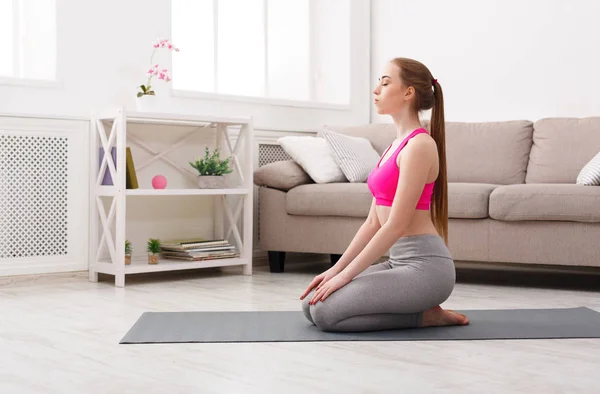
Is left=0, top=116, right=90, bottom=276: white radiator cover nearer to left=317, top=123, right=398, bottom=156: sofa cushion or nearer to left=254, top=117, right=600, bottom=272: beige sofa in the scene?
left=254, top=117, right=600, bottom=272: beige sofa

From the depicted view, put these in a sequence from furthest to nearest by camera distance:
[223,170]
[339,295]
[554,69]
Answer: [554,69] < [223,170] < [339,295]

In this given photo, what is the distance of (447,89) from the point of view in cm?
541

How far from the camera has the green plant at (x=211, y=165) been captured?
14.7ft

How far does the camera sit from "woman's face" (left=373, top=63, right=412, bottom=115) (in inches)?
109

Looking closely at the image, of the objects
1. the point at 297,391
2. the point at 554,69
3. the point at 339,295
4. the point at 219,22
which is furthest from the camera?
the point at 219,22

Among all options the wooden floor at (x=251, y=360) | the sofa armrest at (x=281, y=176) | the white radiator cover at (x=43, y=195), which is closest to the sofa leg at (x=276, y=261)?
the sofa armrest at (x=281, y=176)

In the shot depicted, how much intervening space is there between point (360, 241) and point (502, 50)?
275cm

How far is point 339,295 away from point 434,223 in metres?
0.42

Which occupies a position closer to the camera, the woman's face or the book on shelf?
the woman's face

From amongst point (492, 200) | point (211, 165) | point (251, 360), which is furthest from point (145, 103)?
point (251, 360)

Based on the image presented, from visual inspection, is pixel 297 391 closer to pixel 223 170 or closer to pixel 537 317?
pixel 537 317

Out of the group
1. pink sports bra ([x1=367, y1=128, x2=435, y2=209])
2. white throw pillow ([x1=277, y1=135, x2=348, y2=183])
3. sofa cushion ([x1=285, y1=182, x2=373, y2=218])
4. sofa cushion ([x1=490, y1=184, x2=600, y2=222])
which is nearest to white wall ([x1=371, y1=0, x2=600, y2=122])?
white throw pillow ([x1=277, y1=135, x2=348, y2=183])

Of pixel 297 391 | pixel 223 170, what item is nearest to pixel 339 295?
pixel 297 391

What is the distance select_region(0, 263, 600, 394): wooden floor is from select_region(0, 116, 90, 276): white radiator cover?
0.63 metres
